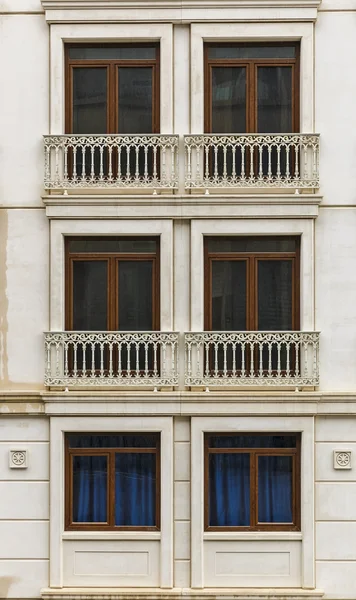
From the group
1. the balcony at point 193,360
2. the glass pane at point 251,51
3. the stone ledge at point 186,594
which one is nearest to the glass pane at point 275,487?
the stone ledge at point 186,594

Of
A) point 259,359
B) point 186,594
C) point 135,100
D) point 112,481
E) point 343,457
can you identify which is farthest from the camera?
point 135,100

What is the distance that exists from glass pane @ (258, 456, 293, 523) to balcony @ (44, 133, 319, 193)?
13.4 ft

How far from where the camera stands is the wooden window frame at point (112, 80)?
11938 millimetres

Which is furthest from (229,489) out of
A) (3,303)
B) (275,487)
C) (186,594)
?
(3,303)

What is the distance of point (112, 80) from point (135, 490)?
20.4 feet

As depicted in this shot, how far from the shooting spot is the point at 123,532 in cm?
1172

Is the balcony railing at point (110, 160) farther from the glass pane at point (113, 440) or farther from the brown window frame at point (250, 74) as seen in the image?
the glass pane at point (113, 440)

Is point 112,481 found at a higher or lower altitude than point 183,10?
lower

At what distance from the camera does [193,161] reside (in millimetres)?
11750

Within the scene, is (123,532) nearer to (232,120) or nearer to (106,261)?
(106,261)

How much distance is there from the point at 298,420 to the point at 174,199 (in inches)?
A: 147

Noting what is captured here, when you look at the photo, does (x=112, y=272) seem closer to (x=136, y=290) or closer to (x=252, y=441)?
(x=136, y=290)

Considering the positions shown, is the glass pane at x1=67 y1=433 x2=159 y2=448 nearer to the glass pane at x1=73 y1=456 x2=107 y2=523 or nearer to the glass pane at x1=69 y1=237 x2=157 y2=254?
the glass pane at x1=73 y1=456 x2=107 y2=523

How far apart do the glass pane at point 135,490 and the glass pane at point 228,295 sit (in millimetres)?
2295
